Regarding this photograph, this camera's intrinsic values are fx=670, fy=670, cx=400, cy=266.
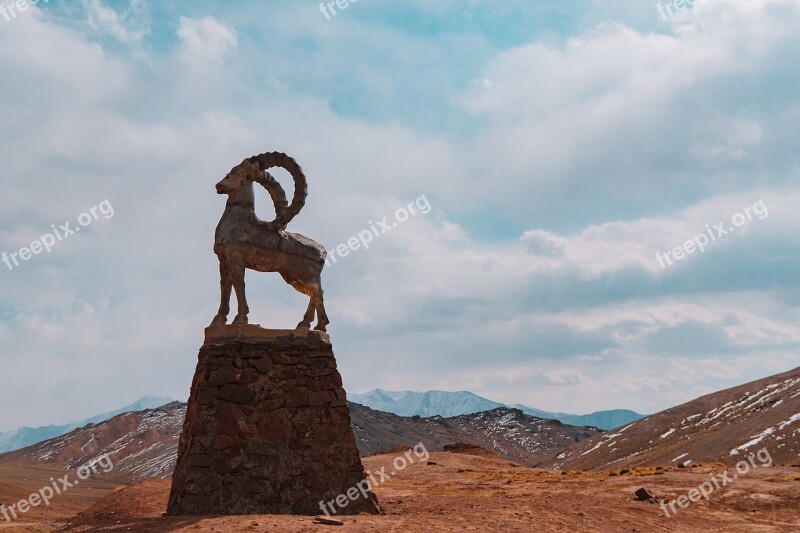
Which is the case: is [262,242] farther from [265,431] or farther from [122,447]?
[122,447]

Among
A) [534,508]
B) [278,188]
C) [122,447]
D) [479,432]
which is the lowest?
[534,508]

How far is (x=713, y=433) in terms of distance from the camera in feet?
240

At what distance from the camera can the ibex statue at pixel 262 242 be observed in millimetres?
14250

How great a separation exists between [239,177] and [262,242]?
5.20 feet

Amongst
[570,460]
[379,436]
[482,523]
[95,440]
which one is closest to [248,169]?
[482,523]

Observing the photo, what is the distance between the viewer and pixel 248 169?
583 inches

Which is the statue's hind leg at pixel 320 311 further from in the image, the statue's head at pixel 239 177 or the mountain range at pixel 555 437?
the mountain range at pixel 555 437

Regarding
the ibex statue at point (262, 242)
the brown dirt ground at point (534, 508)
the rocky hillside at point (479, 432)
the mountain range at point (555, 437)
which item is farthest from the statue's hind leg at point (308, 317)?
the rocky hillside at point (479, 432)

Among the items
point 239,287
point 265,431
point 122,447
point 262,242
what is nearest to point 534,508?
point 265,431

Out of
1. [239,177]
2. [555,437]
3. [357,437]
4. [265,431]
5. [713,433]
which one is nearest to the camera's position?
[265,431]

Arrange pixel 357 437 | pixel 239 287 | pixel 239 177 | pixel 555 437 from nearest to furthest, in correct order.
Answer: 1. pixel 239 287
2. pixel 239 177
3. pixel 357 437
4. pixel 555 437

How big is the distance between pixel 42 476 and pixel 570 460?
75610 millimetres

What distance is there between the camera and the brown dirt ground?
459 inches

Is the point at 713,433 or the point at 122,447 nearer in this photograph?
the point at 713,433
